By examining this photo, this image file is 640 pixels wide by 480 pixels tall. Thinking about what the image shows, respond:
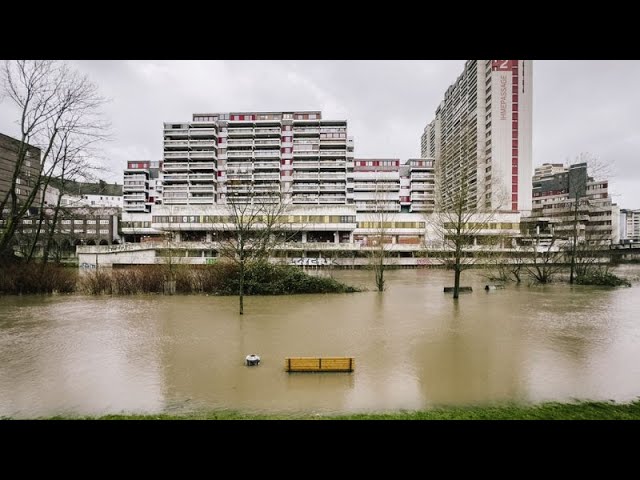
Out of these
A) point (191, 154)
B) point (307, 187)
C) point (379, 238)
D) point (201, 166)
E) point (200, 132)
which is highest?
point (200, 132)

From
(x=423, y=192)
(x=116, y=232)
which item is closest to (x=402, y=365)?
(x=423, y=192)

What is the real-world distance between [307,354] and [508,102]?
7754cm

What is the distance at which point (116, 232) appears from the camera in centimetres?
7550

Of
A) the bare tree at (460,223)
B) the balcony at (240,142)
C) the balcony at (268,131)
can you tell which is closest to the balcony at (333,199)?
the balcony at (268,131)

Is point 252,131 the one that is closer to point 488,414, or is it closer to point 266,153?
point 266,153

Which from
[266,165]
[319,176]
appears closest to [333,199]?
[319,176]

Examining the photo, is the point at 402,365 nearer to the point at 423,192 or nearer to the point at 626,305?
the point at 626,305

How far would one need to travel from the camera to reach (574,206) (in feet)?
105

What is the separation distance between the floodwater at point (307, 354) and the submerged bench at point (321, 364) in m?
0.18
